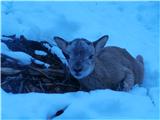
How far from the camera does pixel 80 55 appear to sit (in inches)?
239

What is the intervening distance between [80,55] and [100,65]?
49cm

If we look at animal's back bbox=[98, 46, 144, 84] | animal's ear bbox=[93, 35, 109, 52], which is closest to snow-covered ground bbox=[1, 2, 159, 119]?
animal's back bbox=[98, 46, 144, 84]

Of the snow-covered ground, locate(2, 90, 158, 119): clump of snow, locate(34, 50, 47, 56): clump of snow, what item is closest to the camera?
locate(2, 90, 158, 119): clump of snow

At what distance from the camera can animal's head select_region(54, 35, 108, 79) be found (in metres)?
5.96

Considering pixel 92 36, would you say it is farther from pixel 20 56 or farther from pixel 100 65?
pixel 20 56

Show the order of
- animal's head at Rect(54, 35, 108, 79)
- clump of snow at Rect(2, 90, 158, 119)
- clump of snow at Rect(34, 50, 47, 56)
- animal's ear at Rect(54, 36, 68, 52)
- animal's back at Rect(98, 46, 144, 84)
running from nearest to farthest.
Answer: clump of snow at Rect(2, 90, 158, 119), animal's head at Rect(54, 35, 108, 79), animal's ear at Rect(54, 36, 68, 52), animal's back at Rect(98, 46, 144, 84), clump of snow at Rect(34, 50, 47, 56)

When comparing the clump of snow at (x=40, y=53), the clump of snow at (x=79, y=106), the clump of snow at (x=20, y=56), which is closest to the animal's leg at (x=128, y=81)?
the clump of snow at (x=79, y=106)

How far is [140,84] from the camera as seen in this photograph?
22.4 ft

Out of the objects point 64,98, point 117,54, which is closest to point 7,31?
point 117,54

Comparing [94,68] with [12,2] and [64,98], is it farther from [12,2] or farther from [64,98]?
[12,2]

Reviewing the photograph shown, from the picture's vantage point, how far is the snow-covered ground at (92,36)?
5.07 metres

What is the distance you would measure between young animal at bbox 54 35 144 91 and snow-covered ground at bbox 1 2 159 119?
0.63 ft

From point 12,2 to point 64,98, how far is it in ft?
12.9

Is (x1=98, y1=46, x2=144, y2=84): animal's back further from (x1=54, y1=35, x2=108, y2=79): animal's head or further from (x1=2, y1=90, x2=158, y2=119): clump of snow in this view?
(x1=2, y1=90, x2=158, y2=119): clump of snow
